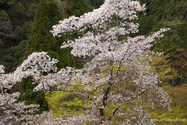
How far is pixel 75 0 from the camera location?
590 inches

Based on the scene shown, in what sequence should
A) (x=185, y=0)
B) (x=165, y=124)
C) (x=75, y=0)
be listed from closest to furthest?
(x=165, y=124) < (x=75, y=0) < (x=185, y=0)

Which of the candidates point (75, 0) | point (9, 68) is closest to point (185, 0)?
point (75, 0)

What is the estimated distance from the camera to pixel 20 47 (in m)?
19.9

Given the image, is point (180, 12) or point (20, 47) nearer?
point (20, 47)

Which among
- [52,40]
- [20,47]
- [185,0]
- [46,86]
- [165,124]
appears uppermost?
[185,0]

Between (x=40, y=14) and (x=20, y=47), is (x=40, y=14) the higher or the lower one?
the lower one

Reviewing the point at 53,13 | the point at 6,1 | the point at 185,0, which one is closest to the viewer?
the point at 53,13

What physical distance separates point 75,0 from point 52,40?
752cm

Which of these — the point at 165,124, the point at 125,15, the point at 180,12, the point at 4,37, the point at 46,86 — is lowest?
the point at 165,124

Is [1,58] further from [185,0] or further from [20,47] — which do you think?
[185,0]

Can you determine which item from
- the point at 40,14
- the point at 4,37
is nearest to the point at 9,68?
the point at 4,37

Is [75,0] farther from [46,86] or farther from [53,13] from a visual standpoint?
[46,86]

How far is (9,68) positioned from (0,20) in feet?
31.5

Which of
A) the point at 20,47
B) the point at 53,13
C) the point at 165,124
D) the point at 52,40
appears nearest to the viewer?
the point at 165,124
